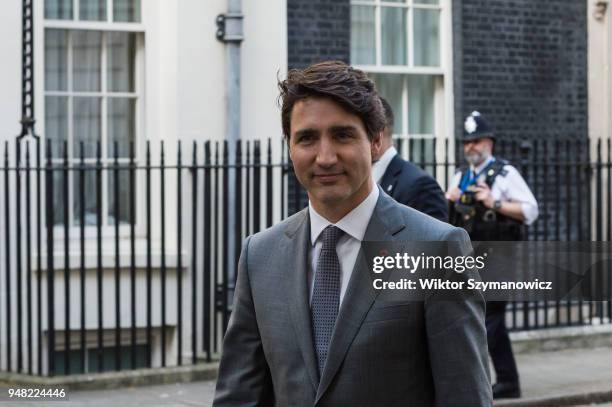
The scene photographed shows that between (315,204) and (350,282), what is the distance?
9.0 inches

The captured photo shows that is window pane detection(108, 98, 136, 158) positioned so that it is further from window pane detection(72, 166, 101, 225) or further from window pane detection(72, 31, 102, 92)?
window pane detection(72, 166, 101, 225)

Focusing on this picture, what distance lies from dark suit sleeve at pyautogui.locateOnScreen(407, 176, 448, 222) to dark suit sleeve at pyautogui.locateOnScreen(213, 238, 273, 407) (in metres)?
3.38

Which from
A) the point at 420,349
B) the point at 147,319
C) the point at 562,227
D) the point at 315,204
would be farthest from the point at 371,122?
the point at 562,227

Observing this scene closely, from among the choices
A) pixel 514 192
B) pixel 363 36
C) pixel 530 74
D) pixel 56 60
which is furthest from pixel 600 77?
pixel 56 60

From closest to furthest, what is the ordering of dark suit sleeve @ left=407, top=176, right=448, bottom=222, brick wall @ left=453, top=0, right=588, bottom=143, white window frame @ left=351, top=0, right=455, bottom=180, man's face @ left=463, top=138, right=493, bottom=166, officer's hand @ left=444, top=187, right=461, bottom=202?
dark suit sleeve @ left=407, top=176, right=448, bottom=222 < officer's hand @ left=444, top=187, right=461, bottom=202 < man's face @ left=463, top=138, right=493, bottom=166 < white window frame @ left=351, top=0, right=455, bottom=180 < brick wall @ left=453, top=0, right=588, bottom=143

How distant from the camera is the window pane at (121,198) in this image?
10469mm

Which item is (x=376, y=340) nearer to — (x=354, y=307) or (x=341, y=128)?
(x=354, y=307)

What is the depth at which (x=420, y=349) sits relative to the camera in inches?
120

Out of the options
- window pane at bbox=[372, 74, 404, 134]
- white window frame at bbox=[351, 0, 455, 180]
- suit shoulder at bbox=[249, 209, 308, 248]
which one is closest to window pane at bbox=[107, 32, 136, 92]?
white window frame at bbox=[351, 0, 455, 180]

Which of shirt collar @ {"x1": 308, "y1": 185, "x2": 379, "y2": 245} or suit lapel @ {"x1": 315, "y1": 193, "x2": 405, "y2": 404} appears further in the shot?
shirt collar @ {"x1": 308, "y1": 185, "x2": 379, "y2": 245}

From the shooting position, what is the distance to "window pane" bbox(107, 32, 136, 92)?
10539 millimetres

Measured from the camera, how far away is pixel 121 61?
10.6 metres

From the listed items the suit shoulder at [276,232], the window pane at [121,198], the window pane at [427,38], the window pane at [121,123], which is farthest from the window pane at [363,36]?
the suit shoulder at [276,232]

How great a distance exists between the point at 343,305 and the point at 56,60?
7681 mm
